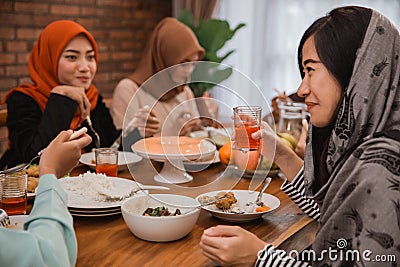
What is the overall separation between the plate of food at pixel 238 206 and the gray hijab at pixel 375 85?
404 millimetres

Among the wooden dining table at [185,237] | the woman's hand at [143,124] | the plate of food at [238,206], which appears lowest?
the wooden dining table at [185,237]

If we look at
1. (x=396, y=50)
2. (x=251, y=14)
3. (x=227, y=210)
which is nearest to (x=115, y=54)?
(x=251, y=14)

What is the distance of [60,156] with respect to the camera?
3.88ft

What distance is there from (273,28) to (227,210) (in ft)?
12.0

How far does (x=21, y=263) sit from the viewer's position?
2.92 ft

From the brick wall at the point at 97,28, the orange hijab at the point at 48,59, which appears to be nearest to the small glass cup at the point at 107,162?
the orange hijab at the point at 48,59

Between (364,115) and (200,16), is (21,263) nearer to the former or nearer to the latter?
(364,115)

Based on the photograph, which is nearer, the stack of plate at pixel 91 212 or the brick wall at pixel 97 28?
the stack of plate at pixel 91 212

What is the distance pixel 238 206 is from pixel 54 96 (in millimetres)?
1173

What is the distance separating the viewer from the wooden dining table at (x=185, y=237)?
1135mm

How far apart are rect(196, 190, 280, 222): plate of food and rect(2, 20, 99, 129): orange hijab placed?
1133mm

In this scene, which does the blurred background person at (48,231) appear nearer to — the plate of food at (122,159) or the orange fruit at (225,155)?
the plate of food at (122,159)

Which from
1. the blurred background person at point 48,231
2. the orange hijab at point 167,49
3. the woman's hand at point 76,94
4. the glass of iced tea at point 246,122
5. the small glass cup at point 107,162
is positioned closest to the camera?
the blurred background person at point 48,231

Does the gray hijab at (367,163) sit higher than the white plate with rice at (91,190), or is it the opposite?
the gray hijab at (367,163)
